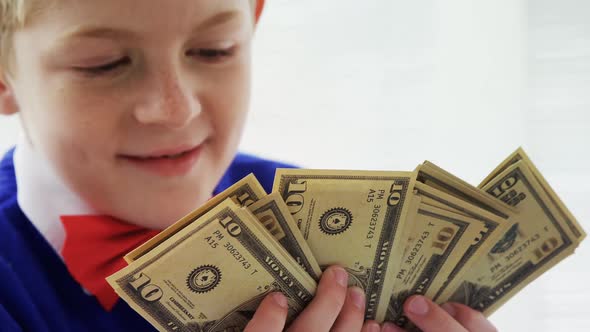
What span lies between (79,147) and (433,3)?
1.18m

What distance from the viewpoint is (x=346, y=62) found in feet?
5.60

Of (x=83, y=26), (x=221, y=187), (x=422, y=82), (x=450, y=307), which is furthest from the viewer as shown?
(x=422, y=82)

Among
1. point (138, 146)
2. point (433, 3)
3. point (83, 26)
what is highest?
point (433, 3)

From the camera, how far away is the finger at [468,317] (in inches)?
36.2

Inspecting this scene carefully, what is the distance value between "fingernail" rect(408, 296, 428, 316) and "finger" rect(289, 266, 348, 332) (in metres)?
0.12

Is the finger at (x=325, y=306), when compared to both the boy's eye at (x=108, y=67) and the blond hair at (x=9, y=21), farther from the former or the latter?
the blond hair at (x=9, y=21)

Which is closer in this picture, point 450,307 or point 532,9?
point 450,307

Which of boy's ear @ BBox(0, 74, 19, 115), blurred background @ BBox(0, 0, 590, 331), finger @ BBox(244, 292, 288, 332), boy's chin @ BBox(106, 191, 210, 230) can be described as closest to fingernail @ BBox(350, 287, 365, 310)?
finger @ BBox(244, 292, 288, 332)

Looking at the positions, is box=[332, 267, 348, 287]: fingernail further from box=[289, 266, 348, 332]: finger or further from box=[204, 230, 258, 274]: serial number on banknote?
box=[204, 230, 258, 274]: serial number on banknote

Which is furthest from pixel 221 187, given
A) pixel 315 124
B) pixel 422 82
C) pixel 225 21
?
pixel 422 82

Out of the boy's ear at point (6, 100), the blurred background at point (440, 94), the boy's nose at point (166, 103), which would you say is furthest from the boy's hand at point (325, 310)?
the blurred background at point (440, 94)

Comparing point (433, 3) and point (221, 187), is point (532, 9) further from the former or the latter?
point (221, 187)

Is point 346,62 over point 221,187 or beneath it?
over

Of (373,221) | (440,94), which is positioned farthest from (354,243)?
(440,94)
